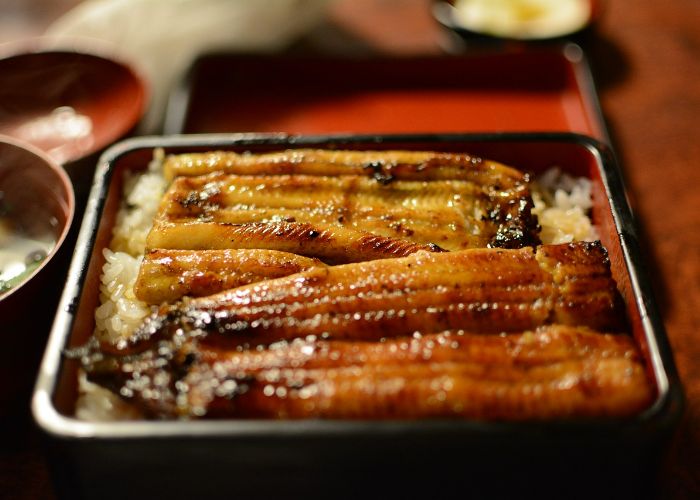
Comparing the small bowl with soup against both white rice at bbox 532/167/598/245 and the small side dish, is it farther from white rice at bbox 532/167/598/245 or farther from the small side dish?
white rice at bbox 532/167/598/245

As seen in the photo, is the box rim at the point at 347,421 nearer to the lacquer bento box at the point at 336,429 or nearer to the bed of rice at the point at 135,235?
the lacquer bento box at the point at 336,429

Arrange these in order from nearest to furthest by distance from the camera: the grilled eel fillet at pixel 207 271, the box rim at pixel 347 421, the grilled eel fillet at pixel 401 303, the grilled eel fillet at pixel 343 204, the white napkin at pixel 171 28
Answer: the box rim at pixel 347 421
the grilled eel fillet at pixel 401 303
the grilled eel fillet at pixel 207 271
the grilled eel fillet at pixel 343 204
the white napkin at pixel 171 28

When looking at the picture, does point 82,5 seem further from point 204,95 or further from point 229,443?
point 229,443

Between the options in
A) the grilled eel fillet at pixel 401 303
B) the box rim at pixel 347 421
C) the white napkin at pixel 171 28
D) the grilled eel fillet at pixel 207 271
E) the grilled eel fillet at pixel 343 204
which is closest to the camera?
the box rim at pixel 347 421

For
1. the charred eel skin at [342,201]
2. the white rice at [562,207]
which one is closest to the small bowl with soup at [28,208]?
the charred eel skin at [342,201]

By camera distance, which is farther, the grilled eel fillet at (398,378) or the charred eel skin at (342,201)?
the charred eel skin at (342,201)

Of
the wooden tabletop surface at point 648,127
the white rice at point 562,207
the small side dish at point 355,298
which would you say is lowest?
the wooden tabletop surface at point 648,127

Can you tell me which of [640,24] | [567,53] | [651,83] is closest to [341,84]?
[567,53]
